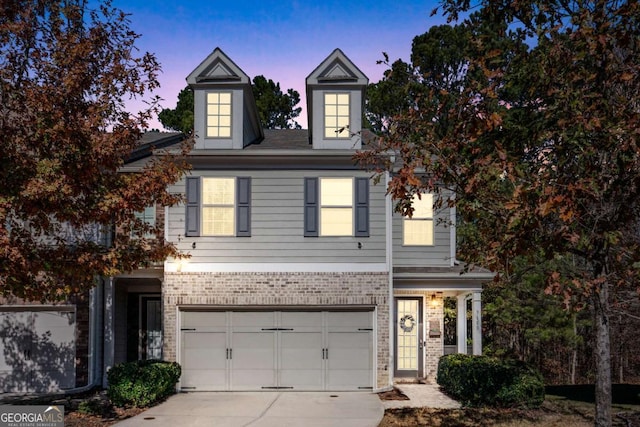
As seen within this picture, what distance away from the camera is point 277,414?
1214 centimetres

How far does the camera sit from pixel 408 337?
17.6 meters

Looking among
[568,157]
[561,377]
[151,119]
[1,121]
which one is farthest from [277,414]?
[561,377]

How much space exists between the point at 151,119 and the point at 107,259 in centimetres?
247

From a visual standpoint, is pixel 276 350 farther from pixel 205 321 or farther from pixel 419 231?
pixel 419 231

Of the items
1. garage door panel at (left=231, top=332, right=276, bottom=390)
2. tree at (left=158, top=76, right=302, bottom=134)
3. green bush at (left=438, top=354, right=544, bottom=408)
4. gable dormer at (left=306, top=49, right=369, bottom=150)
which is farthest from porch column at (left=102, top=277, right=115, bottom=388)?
tree at (left=158, top=76, right=302, bottom=134)

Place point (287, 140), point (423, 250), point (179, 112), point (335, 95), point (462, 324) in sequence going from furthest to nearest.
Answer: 1. point (179, 112)
2. point (287, 140)
3. point (462, 324)
4. point (423, 250)
5. point (335, 95)

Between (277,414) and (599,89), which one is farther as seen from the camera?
(277,414)

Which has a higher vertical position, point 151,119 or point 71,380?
point 151,119

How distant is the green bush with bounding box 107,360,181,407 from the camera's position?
12695 millimetres

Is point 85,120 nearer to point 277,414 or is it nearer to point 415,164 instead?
point 415,164

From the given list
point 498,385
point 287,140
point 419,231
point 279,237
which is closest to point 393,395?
point 498,385

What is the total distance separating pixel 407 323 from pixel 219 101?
814cm

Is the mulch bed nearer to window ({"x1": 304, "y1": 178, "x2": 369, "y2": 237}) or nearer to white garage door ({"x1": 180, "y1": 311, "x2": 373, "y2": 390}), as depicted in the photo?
white garage door ({"x1": 180, "y1": 311, "x2": 373, "y2": 390})

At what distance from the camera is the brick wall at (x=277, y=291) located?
49.5 ft
